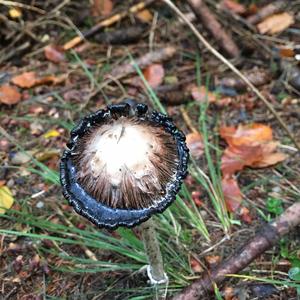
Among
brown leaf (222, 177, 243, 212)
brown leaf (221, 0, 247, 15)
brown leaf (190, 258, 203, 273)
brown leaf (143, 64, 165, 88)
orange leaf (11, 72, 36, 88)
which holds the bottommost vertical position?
orange leaf (11, 72, 36, 88)

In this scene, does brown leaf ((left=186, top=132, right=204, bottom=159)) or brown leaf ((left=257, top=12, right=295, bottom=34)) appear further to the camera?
brown leaf ((left=257, top=12, right=295, bottom=34))

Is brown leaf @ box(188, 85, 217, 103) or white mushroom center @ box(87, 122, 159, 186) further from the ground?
white mushroom center @ box(87, 122, 159, 186)

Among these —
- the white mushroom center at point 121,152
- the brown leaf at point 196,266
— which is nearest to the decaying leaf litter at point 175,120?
the brown leaf at point 196,266

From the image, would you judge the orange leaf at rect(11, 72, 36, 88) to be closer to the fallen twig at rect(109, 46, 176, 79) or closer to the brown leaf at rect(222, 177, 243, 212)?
the fallen twig at rect(109, 46, 176, 79)

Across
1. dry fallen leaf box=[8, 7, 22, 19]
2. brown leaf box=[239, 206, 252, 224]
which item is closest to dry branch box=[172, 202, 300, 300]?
brown leaf box=[239, 206, 252, 224]

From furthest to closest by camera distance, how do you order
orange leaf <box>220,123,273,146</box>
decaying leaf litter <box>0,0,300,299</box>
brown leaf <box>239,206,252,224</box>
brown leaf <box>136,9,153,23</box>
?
brown leaf <box>136,9,153,23</box> < orange leaf <box>220,123,273,146</box> < brown leaf <box>239,206,252,224</box> < decaying leaf litter <box>0,0,300,299</box>

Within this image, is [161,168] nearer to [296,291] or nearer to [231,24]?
[296,291]

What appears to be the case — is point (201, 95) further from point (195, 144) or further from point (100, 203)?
point (100, 203)

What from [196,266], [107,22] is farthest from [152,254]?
[107,22]
